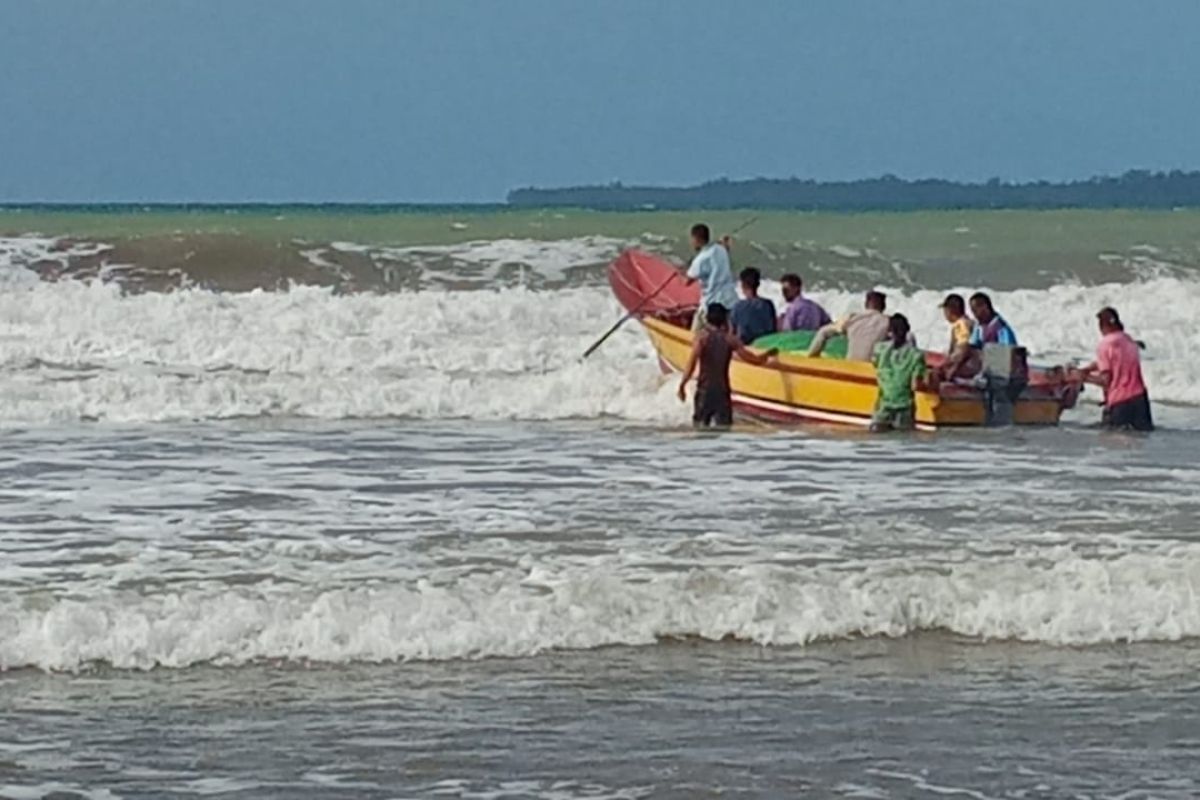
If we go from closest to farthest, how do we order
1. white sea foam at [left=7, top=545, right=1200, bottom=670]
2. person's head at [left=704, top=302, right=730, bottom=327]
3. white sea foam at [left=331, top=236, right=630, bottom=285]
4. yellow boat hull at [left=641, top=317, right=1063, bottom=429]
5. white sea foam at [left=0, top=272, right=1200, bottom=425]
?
white sea foam at [left=7, top=545, right=1200, bottom=670] < yellow boat hull at [left=641, top=317, right=1063, bottom=429] < person's head at [left=704, top=302, right=730, bottom=327] < white sea foam at [left=0, top=272, right=1200, bottom=425] < white sea foam at [left=331, top=236, right=630, bottom=285]

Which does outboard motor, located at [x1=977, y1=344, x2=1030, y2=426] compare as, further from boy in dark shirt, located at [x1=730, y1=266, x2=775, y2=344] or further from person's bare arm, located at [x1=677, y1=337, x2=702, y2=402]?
person's bare arm, located at [x1=677, y1=337, x2=702, y2=402]

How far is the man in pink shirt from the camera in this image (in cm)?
1580

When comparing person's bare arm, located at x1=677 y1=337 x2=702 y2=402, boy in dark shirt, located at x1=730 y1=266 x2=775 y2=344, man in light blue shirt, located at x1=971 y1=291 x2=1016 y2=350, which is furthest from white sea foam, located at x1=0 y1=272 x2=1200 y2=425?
man in light blue shirt, located at x1=971 y1=291 x2=1016 y2=350

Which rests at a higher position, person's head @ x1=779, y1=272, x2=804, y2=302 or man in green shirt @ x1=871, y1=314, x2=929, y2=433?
person's head @ x1=779, y1=272, x2=804, y2=302

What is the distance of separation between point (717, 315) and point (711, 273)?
97cm

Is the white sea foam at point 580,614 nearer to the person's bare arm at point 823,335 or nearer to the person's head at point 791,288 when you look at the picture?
the person's bare arm at point 823,335

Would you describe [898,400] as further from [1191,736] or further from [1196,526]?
[1191,736]

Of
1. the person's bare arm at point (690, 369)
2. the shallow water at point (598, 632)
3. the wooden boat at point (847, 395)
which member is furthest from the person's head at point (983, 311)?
the shallow water at point (598, 632)

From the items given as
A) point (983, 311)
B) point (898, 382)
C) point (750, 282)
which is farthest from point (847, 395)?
point (750, 282)

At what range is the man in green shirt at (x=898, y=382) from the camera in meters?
15.7

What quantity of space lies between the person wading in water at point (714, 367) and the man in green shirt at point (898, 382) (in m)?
1.11

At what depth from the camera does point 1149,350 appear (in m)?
24.3

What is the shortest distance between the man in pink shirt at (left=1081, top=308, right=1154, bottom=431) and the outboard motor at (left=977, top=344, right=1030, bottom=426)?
53cm

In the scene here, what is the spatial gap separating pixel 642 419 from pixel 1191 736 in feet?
34.9
